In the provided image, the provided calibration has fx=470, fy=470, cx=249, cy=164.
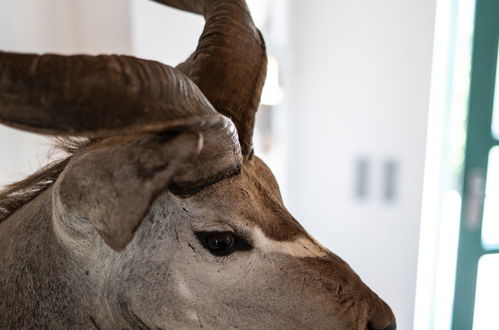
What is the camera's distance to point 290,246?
656mm

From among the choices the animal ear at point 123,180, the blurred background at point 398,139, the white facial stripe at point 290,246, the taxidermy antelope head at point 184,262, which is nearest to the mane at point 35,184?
Answer: the taxidermy antelope head at point 184,262

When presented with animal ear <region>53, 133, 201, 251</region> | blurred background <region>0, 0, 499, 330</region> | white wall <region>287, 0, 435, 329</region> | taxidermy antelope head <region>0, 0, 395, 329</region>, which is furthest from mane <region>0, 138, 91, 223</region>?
white wall <region>287, 0, 435, 329</region>

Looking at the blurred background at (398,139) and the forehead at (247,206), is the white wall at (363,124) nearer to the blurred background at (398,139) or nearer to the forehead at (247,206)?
the blurred background at (398,139)

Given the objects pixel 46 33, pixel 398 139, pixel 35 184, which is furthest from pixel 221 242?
pixel 398 139

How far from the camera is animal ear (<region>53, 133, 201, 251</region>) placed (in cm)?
46

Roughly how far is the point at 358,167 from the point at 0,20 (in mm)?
1973

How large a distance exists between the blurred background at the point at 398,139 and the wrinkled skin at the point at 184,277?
165 cm

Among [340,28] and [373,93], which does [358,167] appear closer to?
[373,93]

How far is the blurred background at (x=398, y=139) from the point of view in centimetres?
234

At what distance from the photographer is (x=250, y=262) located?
645 millimetres

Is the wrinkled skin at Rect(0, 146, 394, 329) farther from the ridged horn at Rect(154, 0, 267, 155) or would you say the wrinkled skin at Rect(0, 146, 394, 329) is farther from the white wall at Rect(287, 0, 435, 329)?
the white wall at Rect(287, 0, 435, 329)

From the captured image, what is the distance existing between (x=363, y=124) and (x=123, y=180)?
225 cm

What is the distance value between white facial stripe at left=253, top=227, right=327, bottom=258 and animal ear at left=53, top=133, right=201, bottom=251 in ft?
0.67

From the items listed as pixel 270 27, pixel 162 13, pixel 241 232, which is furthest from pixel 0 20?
pixel 270 27
